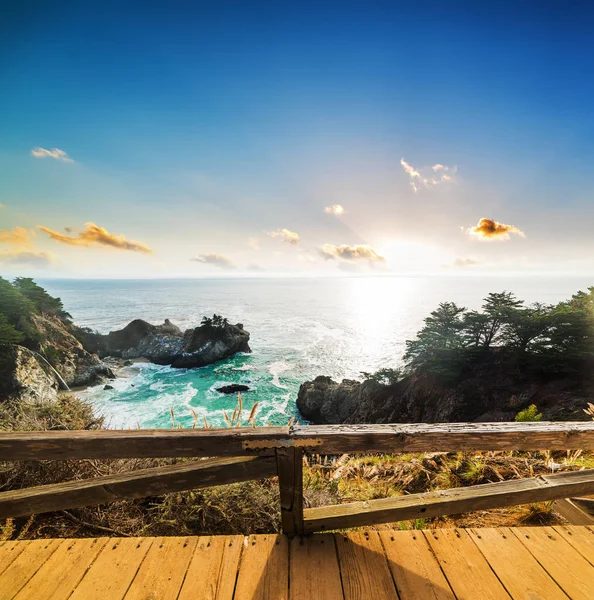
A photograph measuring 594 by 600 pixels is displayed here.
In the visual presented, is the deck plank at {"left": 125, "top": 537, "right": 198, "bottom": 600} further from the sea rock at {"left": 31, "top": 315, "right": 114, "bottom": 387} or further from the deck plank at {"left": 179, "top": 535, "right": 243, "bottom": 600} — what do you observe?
the sea rock at {"left": 31, "top": 315, "right": 114, "bottom": 387}

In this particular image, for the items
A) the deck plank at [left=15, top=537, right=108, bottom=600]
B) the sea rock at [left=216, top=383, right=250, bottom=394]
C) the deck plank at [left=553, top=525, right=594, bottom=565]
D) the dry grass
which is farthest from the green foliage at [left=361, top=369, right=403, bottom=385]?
the deck plank at [left=15, top=537, right=108, bottom=600]

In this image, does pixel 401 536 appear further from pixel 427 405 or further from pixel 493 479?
pixel 427 405

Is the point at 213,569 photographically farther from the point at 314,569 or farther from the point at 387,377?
the point at 387,377

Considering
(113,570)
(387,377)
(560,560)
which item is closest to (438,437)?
(560,560)

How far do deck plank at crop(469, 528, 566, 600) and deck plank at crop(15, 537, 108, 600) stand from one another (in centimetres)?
308

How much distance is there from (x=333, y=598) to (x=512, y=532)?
1.69m

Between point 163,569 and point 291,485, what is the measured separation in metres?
1.16

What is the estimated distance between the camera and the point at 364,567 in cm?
214

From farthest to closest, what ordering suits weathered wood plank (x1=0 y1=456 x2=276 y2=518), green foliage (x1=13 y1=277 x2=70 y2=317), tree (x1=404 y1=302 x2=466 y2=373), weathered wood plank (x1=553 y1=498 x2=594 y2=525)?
green foliage (x1=13 y1=277 x2=70 y2=317), tree (x1=404 y1=302 x2=466 y2=373), weathered wood plank (x1=553 y1=498 x2=594 y2=525), weathered wood plank (x1=0 y1=456 x2=276 y2=518)

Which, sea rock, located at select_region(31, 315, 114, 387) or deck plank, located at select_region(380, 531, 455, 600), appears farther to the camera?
sea rock, located at select_region(31, 315, 114, 387)

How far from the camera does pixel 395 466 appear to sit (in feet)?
18.7

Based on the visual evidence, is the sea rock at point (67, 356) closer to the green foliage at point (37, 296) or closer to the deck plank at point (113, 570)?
the green foliage at point (37, 296)

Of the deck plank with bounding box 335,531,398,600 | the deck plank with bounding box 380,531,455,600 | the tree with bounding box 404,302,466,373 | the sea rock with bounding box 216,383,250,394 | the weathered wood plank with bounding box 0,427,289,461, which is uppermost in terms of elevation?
the weathered wood plank with bounding box 0,427,289,461

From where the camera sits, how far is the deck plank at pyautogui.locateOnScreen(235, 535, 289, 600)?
1982mm
